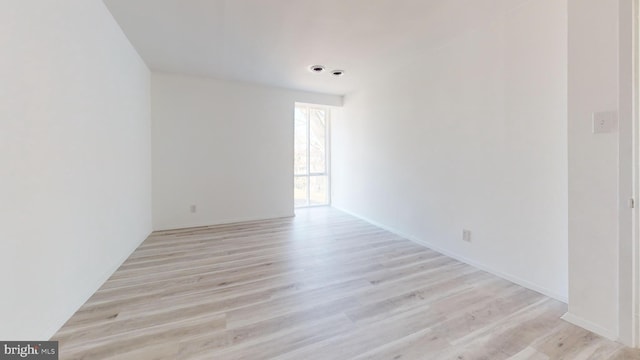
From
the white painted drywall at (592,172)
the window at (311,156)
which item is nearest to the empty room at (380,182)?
the white painted drywall at (592,172)

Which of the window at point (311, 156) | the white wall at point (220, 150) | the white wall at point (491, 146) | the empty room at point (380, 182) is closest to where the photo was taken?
the empty room at point (380, 182)

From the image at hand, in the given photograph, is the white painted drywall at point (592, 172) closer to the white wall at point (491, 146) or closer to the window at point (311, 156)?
the white wall at point (491, 146)

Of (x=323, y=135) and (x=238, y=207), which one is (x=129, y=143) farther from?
(x=323, y=135)

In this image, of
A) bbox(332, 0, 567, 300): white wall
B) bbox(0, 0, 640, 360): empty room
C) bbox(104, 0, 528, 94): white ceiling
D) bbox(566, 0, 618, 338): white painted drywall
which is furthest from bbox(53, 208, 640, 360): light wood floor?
bbox(104, 0, 528, 94): white ceiling

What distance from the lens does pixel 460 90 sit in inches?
110

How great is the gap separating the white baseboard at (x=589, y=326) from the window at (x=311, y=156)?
4701 mm

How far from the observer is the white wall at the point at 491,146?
6.79 feet

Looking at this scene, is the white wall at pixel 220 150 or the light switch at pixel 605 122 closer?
the light switch at pixel 605 122

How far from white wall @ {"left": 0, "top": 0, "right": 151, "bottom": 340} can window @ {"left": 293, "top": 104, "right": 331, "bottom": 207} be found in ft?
12.2

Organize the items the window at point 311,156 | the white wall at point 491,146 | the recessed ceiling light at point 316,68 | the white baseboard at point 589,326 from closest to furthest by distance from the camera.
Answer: the white baseboard at point 589,326 → the white wall at point 491,146 → the recessed ceiling light at point 316,68 → the window at point 311,156

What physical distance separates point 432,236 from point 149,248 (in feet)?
12.0

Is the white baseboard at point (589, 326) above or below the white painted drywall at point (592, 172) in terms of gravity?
below

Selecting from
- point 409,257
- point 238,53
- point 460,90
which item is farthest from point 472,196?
point 238,53

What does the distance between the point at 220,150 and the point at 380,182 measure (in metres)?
2.86
